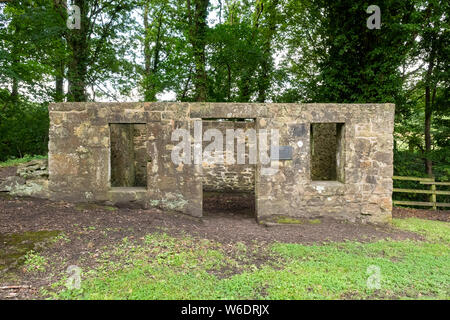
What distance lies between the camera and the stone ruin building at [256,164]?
5531 mm

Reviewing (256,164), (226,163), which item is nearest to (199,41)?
(226,163)

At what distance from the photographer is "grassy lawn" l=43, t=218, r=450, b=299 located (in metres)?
2.99

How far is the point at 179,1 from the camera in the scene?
43.8 feet

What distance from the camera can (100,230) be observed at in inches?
175

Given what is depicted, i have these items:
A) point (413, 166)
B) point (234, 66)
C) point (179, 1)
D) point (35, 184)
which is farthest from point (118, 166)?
point (413, 166)

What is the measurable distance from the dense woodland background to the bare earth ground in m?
4.17

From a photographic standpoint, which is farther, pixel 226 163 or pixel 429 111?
pixel 226 163

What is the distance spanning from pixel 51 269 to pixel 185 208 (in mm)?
2769

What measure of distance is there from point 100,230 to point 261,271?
2771mm

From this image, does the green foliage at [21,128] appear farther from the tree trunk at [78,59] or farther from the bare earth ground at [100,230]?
the bare earth ground at [100,230]

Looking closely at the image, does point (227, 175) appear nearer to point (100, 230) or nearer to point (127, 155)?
point (127, 155)

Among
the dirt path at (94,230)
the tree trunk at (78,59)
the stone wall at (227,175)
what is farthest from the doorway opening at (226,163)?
the tree trunk at (78,59)
